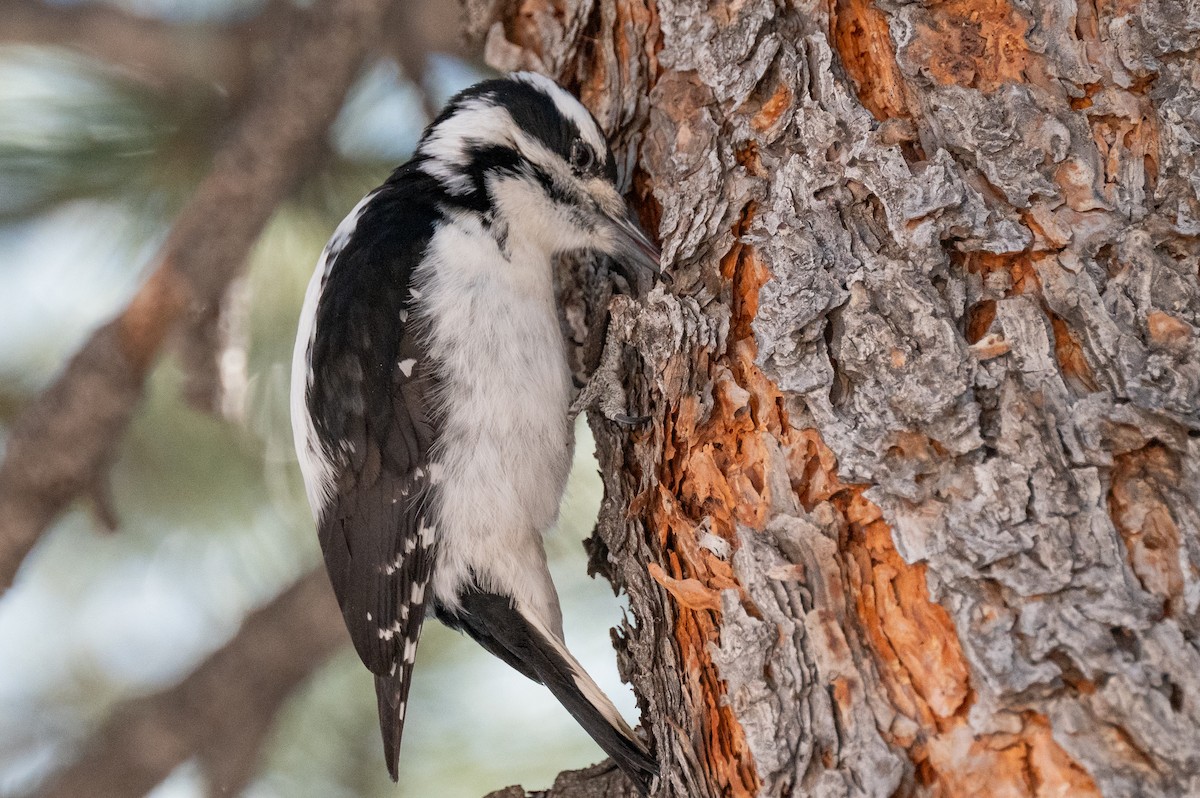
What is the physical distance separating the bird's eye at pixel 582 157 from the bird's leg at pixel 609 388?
0.99 feet

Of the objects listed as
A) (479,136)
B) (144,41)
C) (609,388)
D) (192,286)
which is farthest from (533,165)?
(144,41)

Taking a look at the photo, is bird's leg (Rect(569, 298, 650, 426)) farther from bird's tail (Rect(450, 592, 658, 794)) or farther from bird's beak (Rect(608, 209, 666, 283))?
bird's tail (Rect(450, 592, 658, 794))

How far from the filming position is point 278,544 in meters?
2.85

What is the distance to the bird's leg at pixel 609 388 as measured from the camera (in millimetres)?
1936

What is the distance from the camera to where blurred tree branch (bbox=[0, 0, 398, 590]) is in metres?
2.16

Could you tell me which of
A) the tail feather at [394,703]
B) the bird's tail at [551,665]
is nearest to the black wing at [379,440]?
the tail feather at [394,703]

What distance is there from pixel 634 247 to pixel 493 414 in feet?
1.29

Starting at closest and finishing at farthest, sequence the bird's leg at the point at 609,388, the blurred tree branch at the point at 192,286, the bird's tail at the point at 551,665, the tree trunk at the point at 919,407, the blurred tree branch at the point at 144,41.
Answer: the tree trunk at the point at 919,407, the bird's tail at the point at 551,665, the bird's leg at the point at 609,388, the blurred tree branch at the point at 192,286, the blurred tree branch at the point at 144,41

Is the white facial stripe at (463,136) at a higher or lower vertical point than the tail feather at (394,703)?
higher

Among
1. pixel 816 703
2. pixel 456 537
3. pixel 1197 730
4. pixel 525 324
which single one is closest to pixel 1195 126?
pixel 1197 730

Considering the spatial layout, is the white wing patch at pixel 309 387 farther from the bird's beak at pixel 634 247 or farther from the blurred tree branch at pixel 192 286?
the bird's beak at pixel 634 247

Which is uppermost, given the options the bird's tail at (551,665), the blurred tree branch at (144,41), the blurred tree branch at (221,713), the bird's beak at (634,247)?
the blurred tree branch at (144,41)

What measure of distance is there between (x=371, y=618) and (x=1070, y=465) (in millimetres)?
1227

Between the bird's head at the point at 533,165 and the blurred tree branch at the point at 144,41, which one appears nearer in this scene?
the bird's head at the point at 533,165
